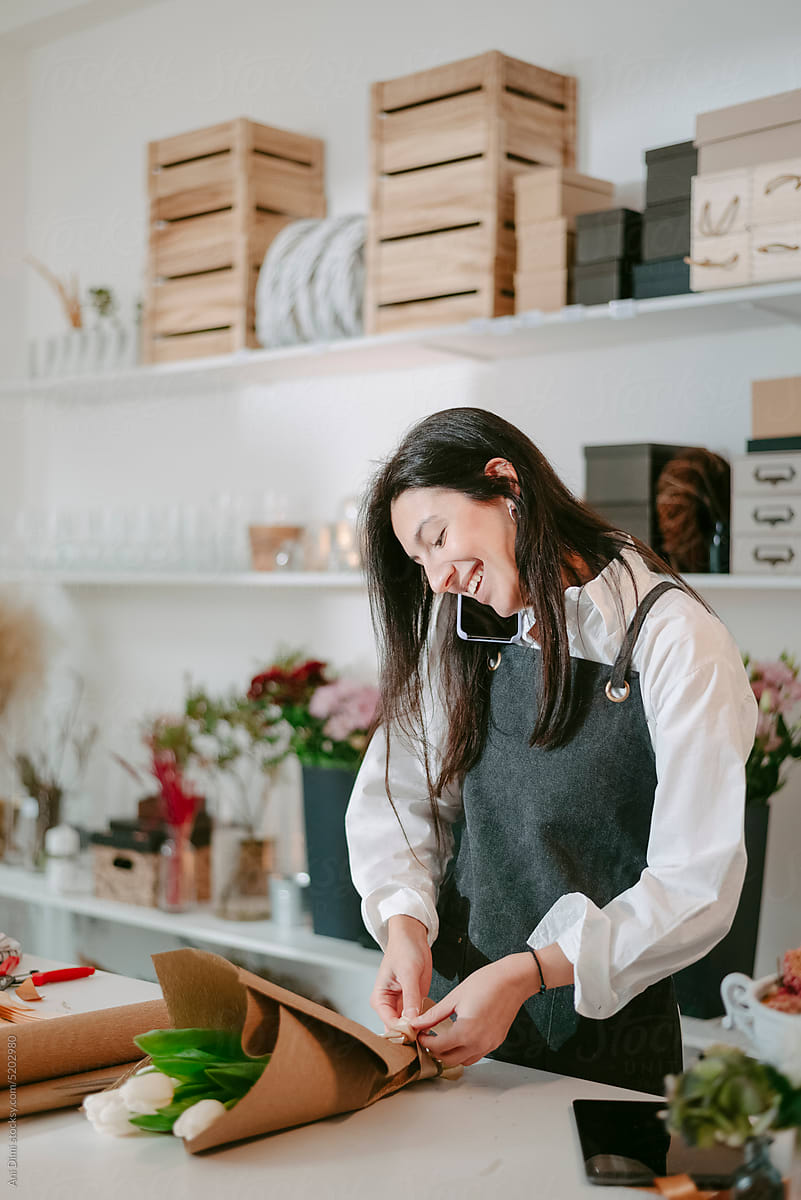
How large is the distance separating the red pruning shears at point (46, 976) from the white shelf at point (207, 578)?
1314 millimetres

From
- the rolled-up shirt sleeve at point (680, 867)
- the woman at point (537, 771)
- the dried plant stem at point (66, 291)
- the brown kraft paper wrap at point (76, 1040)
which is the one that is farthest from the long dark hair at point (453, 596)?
the dried plant stem at point (66, 291)

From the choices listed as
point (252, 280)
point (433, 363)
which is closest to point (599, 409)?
point (433, 363)

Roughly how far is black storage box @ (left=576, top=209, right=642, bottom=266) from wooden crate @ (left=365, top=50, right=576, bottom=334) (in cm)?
19

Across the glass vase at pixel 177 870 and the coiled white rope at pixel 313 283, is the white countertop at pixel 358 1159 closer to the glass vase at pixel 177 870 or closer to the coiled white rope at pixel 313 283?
the glass vase at pixel 177 870

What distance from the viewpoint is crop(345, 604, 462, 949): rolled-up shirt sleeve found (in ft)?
4.75

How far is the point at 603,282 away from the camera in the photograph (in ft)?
7.14

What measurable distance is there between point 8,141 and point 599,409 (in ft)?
6.53

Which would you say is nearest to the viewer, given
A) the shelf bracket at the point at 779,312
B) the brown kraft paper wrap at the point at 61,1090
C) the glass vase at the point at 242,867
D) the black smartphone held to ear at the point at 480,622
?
the brown kraft paper wrap at the point at 61,1090

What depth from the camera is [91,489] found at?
135 inches

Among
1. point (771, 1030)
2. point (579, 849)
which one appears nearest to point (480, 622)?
Result: point (579, 849)

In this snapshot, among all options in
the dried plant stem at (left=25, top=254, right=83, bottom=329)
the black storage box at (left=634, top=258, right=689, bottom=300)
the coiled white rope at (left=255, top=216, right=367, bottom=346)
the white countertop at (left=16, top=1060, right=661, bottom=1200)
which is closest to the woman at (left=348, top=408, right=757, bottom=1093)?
the white countertop at (left=16, top=1060, right=661, bottom=1200)

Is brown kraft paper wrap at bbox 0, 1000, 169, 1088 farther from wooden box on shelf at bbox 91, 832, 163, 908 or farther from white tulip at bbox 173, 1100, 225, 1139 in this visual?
wooden box on shelf at bbox 91, 832, 163, 908

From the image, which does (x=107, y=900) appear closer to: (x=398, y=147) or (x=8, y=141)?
(x=398, y=147)

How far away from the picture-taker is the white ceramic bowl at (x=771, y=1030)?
770 millimetres
